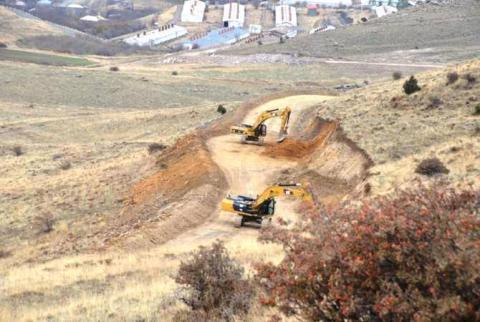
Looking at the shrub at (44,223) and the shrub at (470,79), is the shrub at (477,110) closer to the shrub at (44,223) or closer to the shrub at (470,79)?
the shrub at (470,79)

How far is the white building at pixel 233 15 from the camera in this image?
177250 millimetres

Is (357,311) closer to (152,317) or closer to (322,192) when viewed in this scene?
(152,317)

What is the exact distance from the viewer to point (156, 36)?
165m

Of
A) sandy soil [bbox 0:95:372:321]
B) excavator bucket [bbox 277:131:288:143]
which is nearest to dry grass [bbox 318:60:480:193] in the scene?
sandy soil [bbox 0:95:372:321]

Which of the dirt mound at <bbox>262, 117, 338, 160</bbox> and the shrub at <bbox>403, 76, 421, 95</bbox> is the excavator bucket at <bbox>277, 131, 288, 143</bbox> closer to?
the dirt mound at <bbox>262, 117, 338, 160</bbox>

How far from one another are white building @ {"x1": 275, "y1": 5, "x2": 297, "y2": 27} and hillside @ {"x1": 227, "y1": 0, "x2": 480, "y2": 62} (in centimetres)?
4074

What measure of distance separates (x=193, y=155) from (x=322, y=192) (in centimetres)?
772

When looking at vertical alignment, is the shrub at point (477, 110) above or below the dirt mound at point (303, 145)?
above

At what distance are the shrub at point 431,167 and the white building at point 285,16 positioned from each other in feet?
504

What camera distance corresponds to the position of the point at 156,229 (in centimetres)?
2183

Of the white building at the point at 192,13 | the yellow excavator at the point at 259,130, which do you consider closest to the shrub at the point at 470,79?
the yellow excavator at the point at 259,130

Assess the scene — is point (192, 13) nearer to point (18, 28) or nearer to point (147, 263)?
point (18, 28)

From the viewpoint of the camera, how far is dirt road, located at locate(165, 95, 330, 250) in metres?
21.5

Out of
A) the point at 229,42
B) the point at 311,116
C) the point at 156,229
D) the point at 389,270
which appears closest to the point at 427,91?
the point at 311,116
